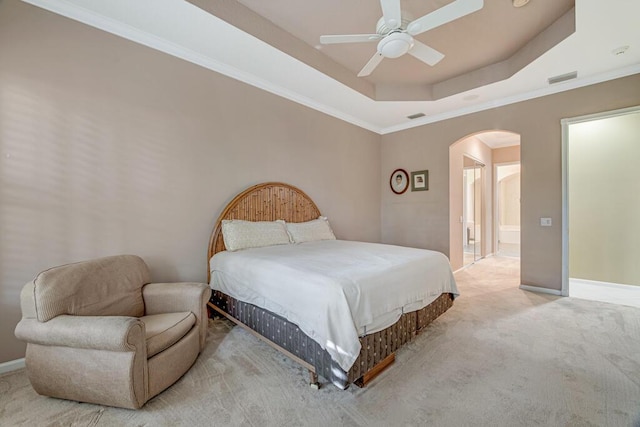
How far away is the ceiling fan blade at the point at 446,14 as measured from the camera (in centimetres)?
182

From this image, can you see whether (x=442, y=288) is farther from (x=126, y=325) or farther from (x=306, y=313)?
(x=126, y=325)

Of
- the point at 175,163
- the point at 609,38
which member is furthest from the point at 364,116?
the point at 175,163

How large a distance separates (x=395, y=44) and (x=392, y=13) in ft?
0.97

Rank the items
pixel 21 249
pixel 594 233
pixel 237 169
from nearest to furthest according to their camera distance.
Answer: pixel 21 249
pixel 237 169
pixel 594 233

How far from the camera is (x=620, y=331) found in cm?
254

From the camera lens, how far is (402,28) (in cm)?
219

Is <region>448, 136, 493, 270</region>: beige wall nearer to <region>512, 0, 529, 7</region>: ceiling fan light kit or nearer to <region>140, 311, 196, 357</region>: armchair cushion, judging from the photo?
<region>512, 0, 529, 7</region>: ceiling fan light kit

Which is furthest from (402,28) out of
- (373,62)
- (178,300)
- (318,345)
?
(178,300)

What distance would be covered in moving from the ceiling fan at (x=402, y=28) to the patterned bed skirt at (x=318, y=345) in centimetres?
232

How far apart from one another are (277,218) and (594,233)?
4.96 m

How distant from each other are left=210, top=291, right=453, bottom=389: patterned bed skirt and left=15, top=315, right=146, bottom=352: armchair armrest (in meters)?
0.87

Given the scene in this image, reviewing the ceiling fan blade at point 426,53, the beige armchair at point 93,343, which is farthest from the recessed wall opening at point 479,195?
the beige armchair at point 93,343

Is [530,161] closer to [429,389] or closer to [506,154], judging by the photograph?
[506,154]

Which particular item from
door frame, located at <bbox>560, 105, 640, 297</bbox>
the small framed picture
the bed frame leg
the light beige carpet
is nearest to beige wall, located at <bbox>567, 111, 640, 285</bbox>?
door frame, located at <bbox>560, 105, 640, 297</bbox>
